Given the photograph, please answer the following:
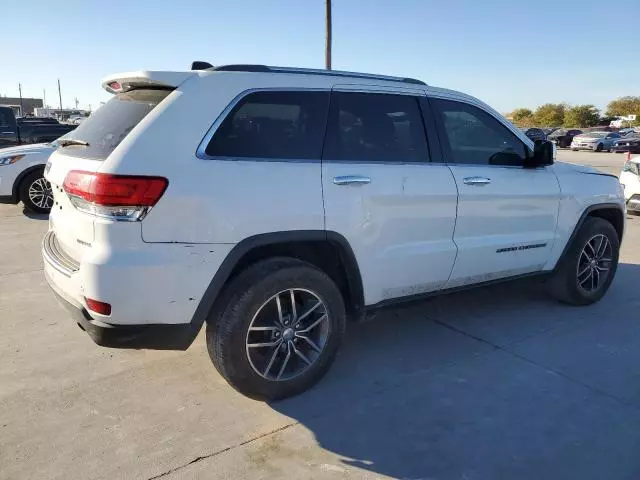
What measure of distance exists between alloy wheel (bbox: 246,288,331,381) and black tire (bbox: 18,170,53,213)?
281 inches

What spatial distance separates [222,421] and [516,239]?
264 cm

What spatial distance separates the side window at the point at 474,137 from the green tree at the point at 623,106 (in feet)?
256

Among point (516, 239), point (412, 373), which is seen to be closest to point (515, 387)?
point (412, 373)

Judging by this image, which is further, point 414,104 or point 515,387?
point 414,104

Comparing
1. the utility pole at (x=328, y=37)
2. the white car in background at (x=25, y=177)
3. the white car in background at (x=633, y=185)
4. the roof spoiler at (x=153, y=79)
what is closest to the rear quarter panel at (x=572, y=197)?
the roof spoiler at (x=153, y=79)

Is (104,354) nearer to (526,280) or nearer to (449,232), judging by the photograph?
(449,232)

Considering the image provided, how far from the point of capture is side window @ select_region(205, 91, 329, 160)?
9.93 feet

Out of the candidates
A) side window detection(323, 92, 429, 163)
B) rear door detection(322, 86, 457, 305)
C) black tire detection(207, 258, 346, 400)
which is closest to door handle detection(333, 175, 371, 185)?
rear door detection(322, 86, 457, 305)

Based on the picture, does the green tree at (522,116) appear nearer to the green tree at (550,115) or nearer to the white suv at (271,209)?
the green tree at (550,115)

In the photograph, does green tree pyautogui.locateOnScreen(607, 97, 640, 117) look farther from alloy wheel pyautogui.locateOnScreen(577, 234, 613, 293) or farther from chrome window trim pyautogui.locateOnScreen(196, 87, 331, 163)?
chrome window trim pyautogui.locateOnScreen(196, 87, 331, 163)

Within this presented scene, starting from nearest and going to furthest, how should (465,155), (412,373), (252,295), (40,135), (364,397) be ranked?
(252,295)
(364,397)
(412,373)
(465,155)
(40,135)

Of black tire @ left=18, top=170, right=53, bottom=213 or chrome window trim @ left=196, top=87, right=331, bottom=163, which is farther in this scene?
black tire @ left=18, top=170, right=53, bottom=213

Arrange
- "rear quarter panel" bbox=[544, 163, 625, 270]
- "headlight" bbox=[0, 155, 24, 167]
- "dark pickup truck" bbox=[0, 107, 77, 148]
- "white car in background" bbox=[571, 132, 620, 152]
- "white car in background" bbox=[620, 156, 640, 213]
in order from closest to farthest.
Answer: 1. "rear quarter panel" bbox=[544, 163, 625, 270]
2. "headlight" bbox=[0, 155, 24, 167]
3. "white car in background" bbox=[620, 156, 640, 213]
4. "dark pickup truck" bbox=[0, 107, 77, 148]
5. "white car in background" bbox=[571, 132, 620, 152]

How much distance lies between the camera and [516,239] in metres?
4.32
